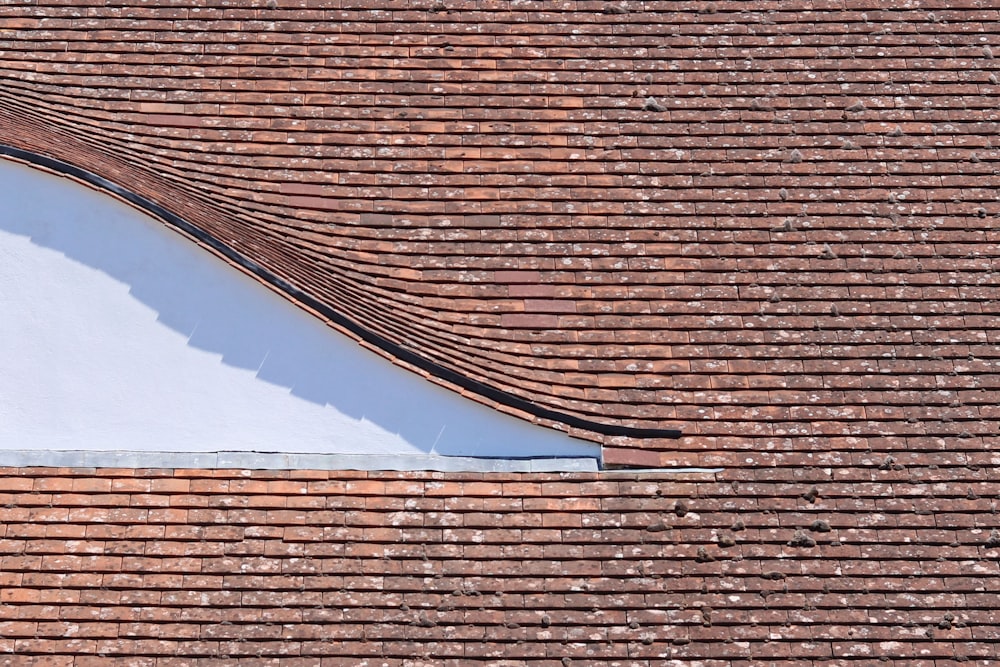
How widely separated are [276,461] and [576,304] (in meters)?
2.44

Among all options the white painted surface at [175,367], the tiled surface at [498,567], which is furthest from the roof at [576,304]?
the white painted surface at [175,367]

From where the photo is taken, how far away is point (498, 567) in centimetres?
877

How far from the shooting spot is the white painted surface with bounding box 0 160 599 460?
9211mm

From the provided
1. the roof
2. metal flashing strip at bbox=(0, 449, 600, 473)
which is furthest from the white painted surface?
the roof

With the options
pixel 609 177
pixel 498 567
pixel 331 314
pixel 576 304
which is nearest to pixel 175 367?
pixel 331 314

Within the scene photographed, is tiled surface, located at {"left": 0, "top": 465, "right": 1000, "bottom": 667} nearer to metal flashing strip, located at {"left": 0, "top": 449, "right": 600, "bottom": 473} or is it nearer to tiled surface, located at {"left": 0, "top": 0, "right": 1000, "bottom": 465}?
metal flashing strip, located at {"left": 0, "top": 449, "right": 600, "bottom": 473}

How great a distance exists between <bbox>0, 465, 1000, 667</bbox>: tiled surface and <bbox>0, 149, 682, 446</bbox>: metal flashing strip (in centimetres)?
36

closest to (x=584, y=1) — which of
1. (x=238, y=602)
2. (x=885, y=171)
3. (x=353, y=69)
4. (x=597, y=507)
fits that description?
(x=353, y=69)

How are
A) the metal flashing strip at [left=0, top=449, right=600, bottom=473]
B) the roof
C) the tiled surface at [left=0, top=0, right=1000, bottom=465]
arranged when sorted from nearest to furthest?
the roof < the metal flashing strip at [left=0, top=449, right=600, bottom=473] < the tiled surface at [left=0, top=0, right=1000, bottom=465]

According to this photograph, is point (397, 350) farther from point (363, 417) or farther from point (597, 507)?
point (597, 507)

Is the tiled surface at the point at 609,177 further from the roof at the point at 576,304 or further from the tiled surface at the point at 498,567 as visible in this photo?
the tiled surface at the point at 498,567

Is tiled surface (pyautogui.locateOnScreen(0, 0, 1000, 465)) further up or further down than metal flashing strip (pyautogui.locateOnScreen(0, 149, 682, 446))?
further up

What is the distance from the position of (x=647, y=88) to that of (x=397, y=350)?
315cm

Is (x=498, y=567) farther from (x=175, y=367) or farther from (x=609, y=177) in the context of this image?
(x=609, y=177)
